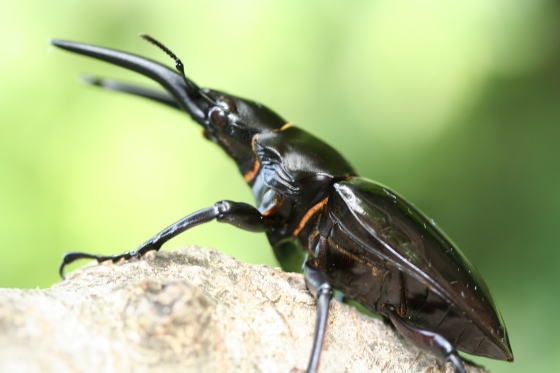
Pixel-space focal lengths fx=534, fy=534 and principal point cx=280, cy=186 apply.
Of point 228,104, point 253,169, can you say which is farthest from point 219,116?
point 253,169

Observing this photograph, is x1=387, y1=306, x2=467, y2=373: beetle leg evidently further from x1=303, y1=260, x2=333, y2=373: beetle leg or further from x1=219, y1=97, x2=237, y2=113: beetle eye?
x1=219, y1=97, x2=237, y2=113: beetle eye

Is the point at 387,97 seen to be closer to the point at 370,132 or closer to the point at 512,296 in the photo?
the point at 370,132

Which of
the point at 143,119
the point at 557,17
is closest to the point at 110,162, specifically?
the point at 143,119

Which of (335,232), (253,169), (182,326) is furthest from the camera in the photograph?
(253,169)

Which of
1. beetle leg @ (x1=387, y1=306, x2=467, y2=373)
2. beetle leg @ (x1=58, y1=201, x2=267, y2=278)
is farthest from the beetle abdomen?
beetle leg @ (x1=58, y1=201, x2=267, y2=278)

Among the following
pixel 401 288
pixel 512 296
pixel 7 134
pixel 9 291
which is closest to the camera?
pixel 9 291

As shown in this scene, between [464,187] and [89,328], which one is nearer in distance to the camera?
[89,328]

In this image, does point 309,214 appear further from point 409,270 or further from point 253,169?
point 409,270
